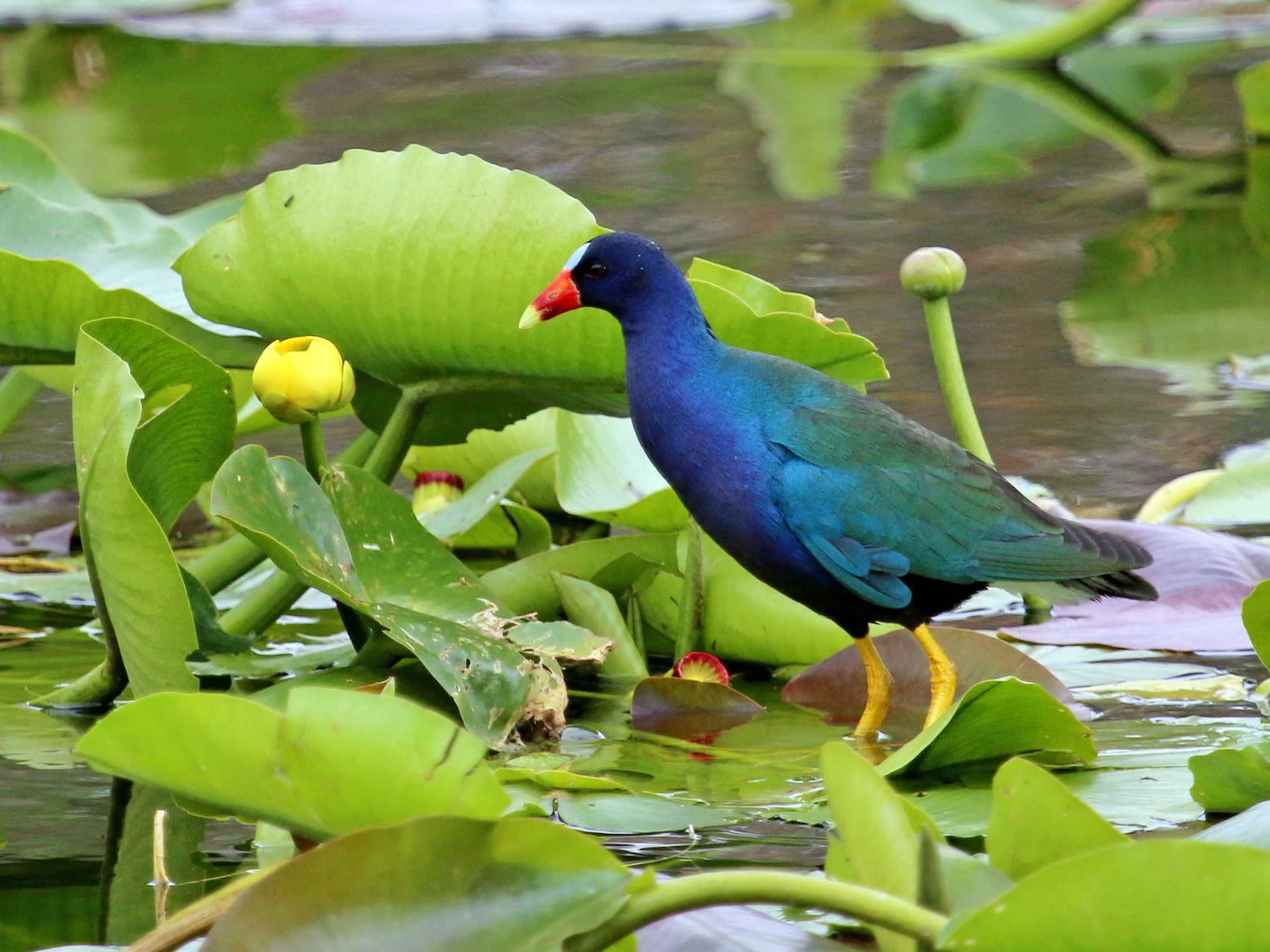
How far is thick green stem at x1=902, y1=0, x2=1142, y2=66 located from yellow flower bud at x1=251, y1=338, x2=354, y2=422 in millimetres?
3746

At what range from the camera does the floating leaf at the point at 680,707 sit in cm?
191

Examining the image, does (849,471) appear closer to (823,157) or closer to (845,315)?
(845,315)

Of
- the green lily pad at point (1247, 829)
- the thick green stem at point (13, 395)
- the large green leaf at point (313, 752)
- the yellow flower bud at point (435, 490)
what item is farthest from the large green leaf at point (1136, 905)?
the thick green stem at point (13, 395)

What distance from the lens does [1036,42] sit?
6023 mm

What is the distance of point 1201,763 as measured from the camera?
147cm

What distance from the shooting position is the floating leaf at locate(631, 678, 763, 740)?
1906 mm

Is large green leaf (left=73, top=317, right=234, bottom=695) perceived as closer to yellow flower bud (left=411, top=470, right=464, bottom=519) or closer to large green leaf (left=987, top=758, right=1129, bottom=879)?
yellow flower bud (left=411, top=470, right=464, bottom=519)

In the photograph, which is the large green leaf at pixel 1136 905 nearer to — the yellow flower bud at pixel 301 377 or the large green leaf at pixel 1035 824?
the large green leaf at pixel 1035 824

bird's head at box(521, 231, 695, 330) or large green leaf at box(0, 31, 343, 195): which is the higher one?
large green leaf at box(0, 31, 343, 195)

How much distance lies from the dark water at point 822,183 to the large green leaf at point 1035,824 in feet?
1.29

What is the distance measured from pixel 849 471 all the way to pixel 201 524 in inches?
48.1

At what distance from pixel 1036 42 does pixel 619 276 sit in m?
4.49

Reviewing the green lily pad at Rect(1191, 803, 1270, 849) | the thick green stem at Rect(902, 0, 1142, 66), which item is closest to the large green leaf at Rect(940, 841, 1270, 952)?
the green lily pad at Rect(1191, 803, 1270, 849)

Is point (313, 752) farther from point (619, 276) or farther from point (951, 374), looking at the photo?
point (951, 374)
